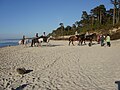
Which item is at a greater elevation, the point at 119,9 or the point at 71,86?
the point at 119,9

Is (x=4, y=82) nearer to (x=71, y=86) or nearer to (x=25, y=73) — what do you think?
(x=25, y=73)

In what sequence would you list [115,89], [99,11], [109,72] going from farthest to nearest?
[99,11]
[109,72]
[115,89]

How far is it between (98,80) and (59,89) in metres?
1.64

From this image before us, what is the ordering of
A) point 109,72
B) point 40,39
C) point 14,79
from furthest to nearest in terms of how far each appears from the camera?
point 40,39 → point 109,72 → point 14,79

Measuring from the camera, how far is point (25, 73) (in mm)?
7969

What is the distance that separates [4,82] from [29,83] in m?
0.95

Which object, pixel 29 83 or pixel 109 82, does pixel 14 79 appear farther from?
pixel 109 82

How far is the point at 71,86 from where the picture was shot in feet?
19.9

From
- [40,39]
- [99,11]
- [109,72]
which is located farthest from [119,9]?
[109,72]

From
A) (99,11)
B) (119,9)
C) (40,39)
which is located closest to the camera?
(40,39)

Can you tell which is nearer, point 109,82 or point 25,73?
point 109,82

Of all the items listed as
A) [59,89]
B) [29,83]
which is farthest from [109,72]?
[29,83]

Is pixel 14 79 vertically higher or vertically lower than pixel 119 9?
lower

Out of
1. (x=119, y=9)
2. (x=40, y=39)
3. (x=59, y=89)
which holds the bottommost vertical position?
(x=59, y=89)
